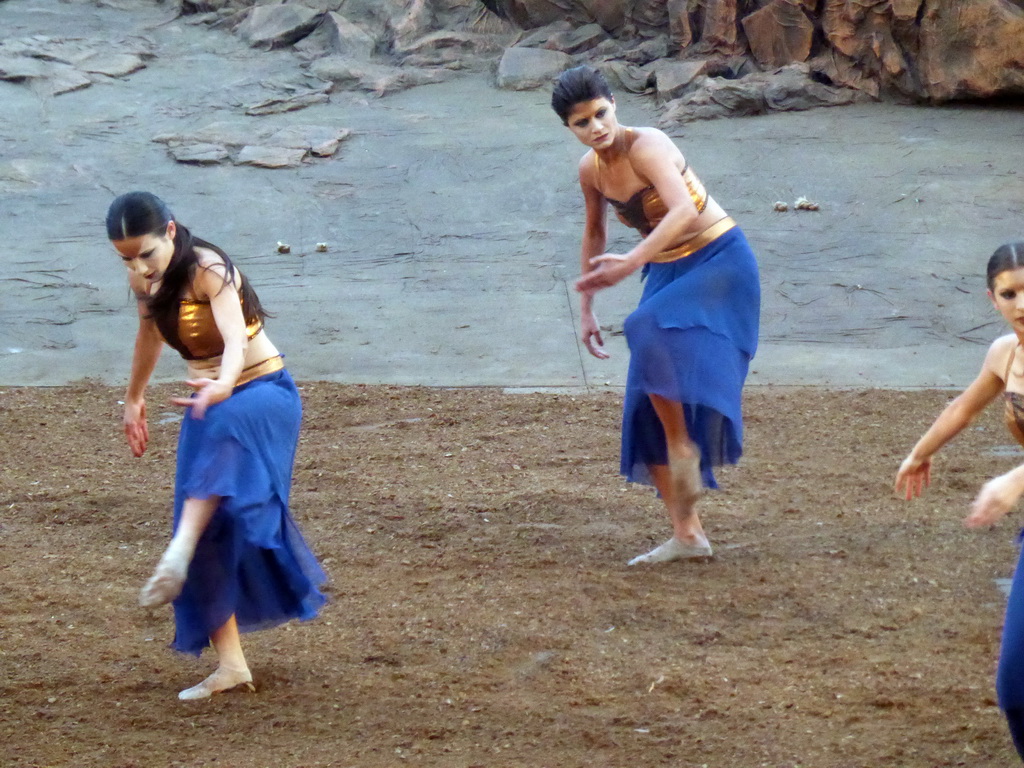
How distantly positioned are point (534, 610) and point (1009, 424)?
1920 millimetres

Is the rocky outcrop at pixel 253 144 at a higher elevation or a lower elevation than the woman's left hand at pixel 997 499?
lower

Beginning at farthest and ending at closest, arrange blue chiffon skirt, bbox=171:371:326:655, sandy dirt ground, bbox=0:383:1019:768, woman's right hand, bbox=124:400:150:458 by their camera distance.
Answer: woman's right hand, bbox=124:400:150:458
blue chiffon skirt, bbox=171:371:326:655
sandy dirt ground, bbox=0:383:1019:768

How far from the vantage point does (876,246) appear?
9.13 m

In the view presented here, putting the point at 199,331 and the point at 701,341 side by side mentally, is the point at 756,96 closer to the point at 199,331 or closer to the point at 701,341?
the point at 701,341

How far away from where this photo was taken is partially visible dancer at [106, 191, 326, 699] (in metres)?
3.44

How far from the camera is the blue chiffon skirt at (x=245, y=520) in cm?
348

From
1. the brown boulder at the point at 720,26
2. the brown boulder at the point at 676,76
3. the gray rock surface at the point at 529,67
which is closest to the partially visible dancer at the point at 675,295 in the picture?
the brown boulder at the point at 676,76

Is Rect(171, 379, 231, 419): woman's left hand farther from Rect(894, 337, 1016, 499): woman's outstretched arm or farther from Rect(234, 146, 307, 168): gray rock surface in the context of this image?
Rect(234, 146, 307, 168): gray rock surface

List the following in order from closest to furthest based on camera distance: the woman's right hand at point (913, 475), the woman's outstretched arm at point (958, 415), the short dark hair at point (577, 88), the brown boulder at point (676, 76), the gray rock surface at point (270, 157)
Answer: the woman's outstretched arm at point (958, 415)
the woman's right hand at point (913, 475)
the short dark hair at point (577, 88)
the gray rock surface at point (270, 157)
the brown boulder at point (676, 76)

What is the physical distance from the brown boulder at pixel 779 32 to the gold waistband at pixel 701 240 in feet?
28.1

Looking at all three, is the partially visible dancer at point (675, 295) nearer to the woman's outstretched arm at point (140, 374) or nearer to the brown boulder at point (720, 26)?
the woman's outstretched arm at point (140, 374)

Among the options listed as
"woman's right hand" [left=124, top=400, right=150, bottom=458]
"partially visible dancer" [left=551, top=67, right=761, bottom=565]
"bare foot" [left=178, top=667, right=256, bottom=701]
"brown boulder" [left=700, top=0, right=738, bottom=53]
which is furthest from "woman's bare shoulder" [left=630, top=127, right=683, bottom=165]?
"brown boulder" [left=700, top=0, right=738, bottom=53]

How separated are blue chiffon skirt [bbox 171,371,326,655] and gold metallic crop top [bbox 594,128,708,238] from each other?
1.46 metres

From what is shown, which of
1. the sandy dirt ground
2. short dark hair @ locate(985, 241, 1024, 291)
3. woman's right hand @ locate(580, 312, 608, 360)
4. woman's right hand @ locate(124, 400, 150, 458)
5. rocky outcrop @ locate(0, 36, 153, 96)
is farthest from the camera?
rocky outcrop @ locate(0, 36, 153, 96)
